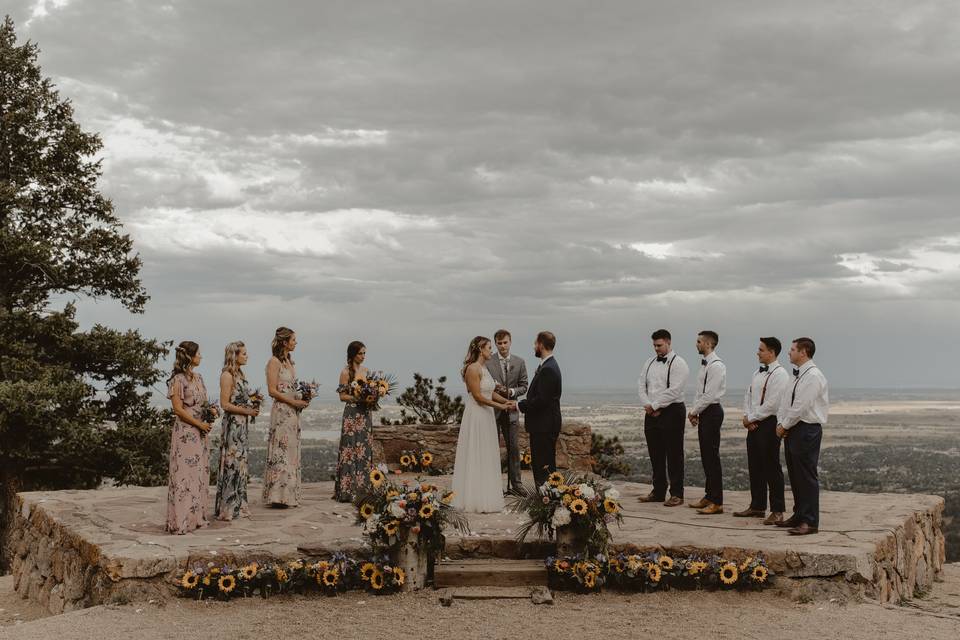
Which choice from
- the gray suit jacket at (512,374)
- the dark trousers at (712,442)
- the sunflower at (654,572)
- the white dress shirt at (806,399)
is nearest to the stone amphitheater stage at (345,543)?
the sunflower at (654,572)

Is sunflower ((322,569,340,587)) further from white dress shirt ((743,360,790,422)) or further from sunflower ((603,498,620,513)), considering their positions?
white dress shirt ((743,360,790,422))

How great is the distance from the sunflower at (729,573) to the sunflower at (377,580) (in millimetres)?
3479

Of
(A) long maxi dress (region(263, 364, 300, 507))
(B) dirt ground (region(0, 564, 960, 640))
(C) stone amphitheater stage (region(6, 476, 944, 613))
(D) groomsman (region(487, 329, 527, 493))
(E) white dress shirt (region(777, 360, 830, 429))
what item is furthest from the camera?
(D) groomsman (region(487, 329, 527, 493))

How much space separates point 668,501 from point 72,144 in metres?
15.3

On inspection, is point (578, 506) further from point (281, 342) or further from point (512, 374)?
Result: point (281, 342)

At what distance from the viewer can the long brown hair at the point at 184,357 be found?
9.30 m

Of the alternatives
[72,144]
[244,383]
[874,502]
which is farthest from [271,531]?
[72,144]

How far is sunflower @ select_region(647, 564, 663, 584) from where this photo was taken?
8.50 m

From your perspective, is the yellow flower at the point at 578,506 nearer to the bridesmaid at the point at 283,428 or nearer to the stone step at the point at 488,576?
the stone step at the point at 488,576

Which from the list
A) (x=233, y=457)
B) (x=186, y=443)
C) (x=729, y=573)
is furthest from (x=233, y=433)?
(x=729, y=573)

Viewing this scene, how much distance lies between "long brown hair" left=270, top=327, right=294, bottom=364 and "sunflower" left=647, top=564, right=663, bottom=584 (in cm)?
521

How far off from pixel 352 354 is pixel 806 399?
5.55 metres

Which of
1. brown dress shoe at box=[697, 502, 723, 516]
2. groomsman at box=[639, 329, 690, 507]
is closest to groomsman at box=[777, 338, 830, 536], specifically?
brown dress shoe at box=[697, 502, 723, 516]

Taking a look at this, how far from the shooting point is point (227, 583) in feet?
27.1
